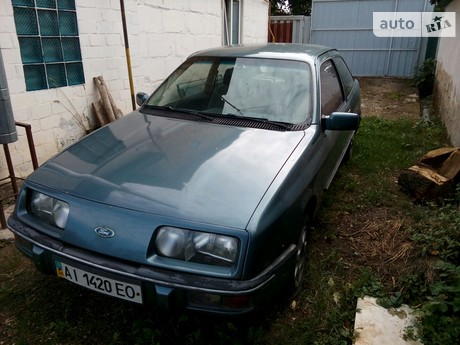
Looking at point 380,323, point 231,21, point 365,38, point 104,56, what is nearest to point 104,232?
point 380,323

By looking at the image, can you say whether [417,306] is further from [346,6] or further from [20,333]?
[346,6]

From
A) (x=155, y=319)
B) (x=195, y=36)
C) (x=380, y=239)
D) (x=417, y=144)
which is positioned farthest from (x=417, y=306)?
(x=195, y=36)

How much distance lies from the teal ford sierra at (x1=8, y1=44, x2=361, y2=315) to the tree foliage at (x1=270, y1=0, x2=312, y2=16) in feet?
71.7

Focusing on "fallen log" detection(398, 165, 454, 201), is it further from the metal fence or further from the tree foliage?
the tree foliage

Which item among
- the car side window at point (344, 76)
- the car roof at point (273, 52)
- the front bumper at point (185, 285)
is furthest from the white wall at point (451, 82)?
the front bumper at point (185, 285)

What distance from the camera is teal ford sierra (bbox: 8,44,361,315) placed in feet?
5.79

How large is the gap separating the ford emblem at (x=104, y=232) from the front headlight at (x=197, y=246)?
0.74 ft

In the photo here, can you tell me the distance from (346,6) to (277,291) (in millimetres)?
11006

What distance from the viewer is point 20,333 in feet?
7.16

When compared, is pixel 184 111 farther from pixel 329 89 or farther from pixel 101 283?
pixel 101 283

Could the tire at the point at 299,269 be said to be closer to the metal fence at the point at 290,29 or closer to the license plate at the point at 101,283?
the license plate at the point at 101,283

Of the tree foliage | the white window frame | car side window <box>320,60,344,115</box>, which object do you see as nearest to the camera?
car side window <box>320,60,344,115</box>

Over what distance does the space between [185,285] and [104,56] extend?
4.03 m

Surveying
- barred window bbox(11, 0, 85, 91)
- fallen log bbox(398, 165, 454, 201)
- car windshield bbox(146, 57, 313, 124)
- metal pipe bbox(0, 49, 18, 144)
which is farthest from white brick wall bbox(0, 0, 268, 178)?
fallen log bbox(398, 165, 454, 201)
